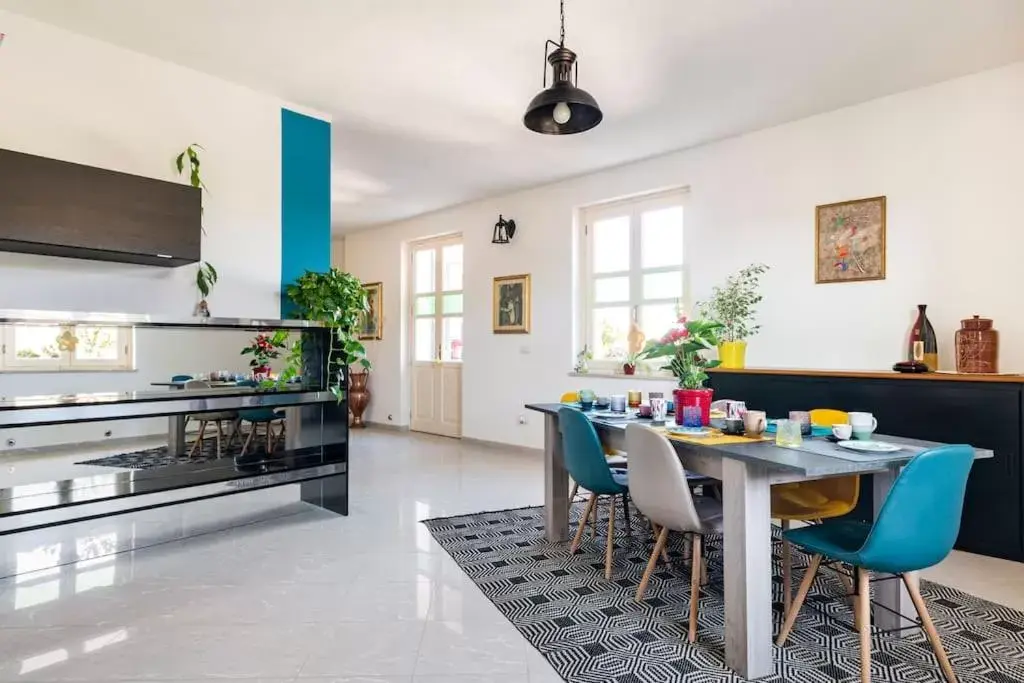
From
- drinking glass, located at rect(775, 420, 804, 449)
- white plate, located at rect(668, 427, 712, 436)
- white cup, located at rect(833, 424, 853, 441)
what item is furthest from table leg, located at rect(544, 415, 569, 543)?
white cup, located at rect(833, 424, 853, 441)

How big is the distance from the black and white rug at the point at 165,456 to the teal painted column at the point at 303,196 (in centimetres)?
92

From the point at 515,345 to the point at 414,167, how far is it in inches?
83.3

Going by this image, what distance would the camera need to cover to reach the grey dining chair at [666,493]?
2275 millimetres

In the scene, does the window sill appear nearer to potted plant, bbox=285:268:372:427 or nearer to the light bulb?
potted plant, bbox=285:268:372:427

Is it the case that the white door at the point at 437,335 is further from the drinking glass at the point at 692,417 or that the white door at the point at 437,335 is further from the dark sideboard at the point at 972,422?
the drinking glass at the point at 692,417

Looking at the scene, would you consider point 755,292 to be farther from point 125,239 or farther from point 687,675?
point 125,239

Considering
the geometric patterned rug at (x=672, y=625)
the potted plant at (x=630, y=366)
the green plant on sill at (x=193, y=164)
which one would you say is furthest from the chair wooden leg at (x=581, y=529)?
the green plant on sill at (x=193, y=164)

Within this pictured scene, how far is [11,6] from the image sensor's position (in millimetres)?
2953

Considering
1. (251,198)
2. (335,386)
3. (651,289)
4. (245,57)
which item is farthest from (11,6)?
(651,289)

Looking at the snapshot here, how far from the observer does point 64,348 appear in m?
2.91

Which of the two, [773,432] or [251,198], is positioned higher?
[251,198]

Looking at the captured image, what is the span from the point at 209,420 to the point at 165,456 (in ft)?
Result: 0.95

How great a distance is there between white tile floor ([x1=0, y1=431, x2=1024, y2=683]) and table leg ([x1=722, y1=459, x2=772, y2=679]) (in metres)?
0.66

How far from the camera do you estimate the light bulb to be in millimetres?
2494
